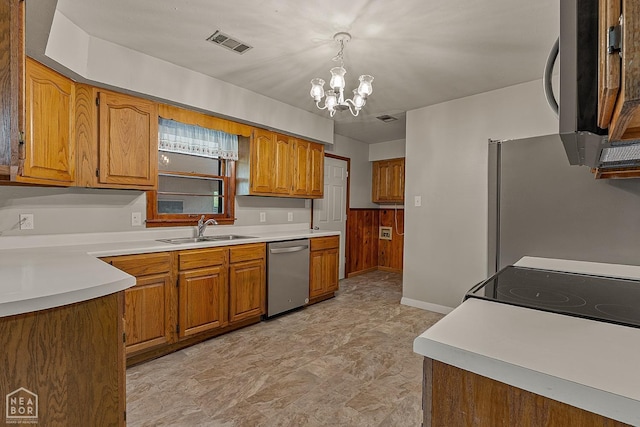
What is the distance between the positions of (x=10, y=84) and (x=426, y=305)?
3830mm

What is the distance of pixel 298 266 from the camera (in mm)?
3500

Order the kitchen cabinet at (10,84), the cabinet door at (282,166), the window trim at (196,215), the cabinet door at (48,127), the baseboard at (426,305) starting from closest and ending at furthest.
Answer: the kitchen cabinet at (10,84) → the cabinet door at (48,127) → the window trim at (196,215) → the baseboard at (426,305) → the cabinet door at (282,166)

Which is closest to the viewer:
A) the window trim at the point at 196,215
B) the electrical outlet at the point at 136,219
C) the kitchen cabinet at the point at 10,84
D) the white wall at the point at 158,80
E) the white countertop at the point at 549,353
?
the white countertop at the point at 549,353

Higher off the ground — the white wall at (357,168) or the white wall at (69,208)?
the white wall at (357,168)

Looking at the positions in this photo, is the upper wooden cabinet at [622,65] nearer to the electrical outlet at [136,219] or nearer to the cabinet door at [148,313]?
the cabinet door at [148,313]

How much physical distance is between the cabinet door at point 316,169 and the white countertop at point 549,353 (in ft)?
11.1

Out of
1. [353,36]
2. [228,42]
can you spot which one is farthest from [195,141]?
[353,36]

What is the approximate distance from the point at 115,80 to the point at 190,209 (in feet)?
4.32

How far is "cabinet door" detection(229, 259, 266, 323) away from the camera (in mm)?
2904

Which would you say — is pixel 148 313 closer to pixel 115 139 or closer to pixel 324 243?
pixel 115 139

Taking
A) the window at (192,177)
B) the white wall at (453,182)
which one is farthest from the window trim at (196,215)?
the white wall at (453,182)

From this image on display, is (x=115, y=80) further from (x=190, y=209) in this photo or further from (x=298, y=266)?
(x=298, y=266)

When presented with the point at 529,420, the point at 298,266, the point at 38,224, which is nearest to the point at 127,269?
the point at 38,224

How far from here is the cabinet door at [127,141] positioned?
2.40m
